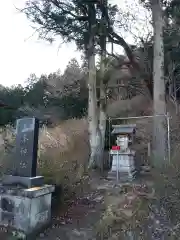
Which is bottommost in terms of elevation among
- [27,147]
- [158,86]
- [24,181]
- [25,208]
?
[25,208]

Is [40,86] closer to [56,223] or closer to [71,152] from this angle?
[71,152]

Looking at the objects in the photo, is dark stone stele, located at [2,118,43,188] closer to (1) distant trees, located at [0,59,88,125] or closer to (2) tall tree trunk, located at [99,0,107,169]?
(2) tall tree trunk, located at [99,0,107,169]

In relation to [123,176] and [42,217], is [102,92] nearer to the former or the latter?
[123,176]

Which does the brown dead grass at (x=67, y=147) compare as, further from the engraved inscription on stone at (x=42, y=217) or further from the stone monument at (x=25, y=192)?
the engraved inscription on stone at (x=42, y=217)

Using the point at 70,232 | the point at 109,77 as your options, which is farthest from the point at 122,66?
the point at 70,232

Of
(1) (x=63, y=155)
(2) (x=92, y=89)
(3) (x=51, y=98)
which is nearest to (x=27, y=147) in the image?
(1) (x=63, y=155)

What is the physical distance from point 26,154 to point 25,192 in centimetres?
70

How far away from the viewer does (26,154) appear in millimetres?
4336

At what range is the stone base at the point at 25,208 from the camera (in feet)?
12.8

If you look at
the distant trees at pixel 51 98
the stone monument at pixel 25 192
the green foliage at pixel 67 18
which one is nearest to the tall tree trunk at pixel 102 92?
the green foliage at pixel 67 18

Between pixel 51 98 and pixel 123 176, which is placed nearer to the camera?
pixel 123 176

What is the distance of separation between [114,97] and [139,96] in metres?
1.44

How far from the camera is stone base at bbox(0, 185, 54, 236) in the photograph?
12.8 feet

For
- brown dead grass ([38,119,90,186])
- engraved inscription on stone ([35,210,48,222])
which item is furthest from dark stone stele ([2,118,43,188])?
brown dead grass ([38,119,90,186])
